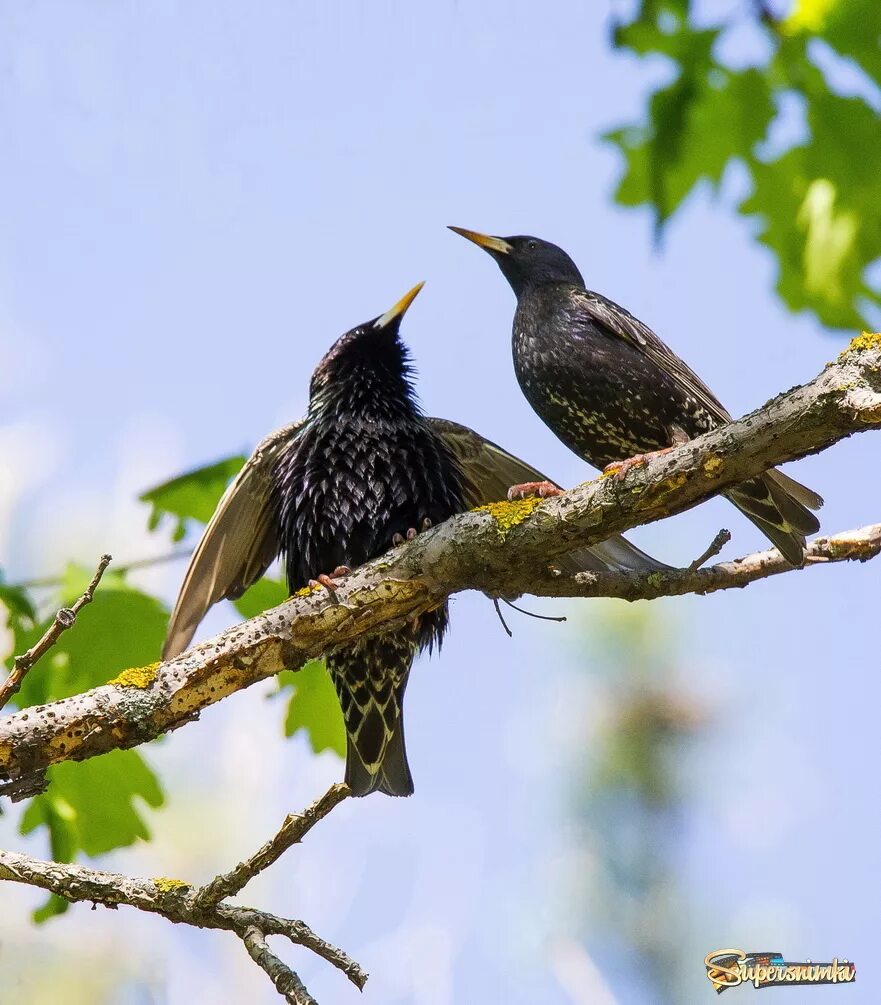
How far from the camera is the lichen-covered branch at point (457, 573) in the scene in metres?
2.91

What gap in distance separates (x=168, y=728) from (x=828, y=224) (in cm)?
193

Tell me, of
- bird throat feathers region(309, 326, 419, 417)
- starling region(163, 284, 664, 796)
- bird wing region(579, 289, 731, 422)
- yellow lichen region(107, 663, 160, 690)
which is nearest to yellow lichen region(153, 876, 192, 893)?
yellow lichen region(107, 663, 160, 690)

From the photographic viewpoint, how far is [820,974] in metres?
4.84

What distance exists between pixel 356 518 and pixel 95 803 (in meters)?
1.18

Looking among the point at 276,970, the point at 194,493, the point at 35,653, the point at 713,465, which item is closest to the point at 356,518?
the point at 194,493

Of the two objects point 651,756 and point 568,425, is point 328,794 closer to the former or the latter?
point 568,425

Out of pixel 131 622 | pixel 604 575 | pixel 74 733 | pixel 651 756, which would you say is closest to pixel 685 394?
pixel 604 575

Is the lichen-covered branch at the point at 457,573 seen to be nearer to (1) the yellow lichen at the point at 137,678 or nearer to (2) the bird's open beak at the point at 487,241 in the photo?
(1) the yellow lichen at the point at 137,678

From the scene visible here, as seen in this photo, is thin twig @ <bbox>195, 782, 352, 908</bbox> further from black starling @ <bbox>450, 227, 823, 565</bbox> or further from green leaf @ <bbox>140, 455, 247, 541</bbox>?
black starling @ <bbox>450, 227, 823, 565</bbox>

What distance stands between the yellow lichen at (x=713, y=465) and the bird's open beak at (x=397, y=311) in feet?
6.48

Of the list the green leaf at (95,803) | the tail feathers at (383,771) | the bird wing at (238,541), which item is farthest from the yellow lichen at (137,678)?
the tail feathers at (383,771)

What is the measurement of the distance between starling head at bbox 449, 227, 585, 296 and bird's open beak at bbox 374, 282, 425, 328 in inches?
19.2

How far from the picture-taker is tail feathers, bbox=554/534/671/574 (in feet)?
12.8

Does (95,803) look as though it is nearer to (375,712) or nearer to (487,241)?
(375,712)
